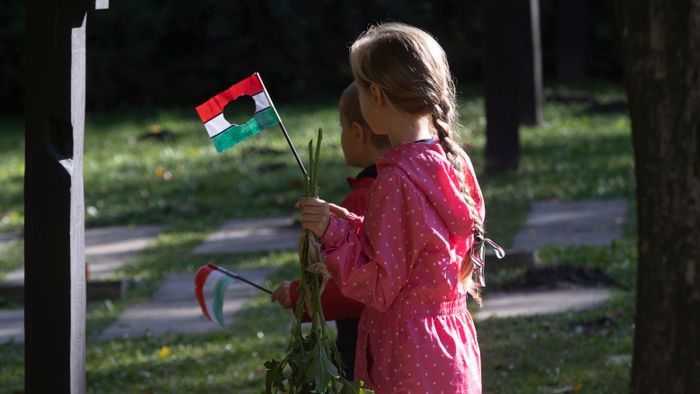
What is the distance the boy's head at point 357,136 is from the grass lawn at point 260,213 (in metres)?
1.79

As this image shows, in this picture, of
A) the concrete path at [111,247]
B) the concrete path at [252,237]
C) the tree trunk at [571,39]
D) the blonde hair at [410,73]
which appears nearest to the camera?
the blonde hair at [410,73]

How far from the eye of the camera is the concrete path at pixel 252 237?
8695 millimetres

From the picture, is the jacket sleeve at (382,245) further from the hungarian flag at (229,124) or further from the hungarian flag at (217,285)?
the hungarian flag at (217,285)

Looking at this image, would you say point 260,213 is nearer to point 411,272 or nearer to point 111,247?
point 111,247

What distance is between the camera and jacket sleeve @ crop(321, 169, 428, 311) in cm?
310

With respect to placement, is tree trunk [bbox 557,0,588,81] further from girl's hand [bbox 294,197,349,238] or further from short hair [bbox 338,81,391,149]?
girl's hand [bbox 294,197,349,238]

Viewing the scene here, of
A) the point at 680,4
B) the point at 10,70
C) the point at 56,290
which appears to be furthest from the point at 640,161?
the point at 10,70

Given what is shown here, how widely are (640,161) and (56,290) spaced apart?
1.95 m

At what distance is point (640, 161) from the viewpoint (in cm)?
425

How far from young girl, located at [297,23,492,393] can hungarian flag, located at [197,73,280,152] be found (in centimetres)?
28

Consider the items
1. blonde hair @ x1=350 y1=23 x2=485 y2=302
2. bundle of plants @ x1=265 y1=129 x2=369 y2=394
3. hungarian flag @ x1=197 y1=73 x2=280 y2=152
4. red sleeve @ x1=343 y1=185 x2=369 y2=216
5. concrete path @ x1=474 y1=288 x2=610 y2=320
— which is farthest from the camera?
concrete path @ x1=474 y1=288 x2=610 y2=320

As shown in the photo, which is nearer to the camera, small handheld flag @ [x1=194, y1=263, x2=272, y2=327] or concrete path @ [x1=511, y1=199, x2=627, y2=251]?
small handheld flag @ [x1=194, y1=263, x2=272, y2=327]

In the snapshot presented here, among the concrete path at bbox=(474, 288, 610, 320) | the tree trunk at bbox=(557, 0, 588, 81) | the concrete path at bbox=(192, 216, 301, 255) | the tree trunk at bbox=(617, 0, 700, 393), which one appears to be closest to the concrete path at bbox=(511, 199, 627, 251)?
the concrete path at bbox=(474, 288, 610, 320)

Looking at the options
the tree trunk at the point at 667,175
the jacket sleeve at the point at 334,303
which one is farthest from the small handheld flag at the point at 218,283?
the tree trunk at the point at 667,175
